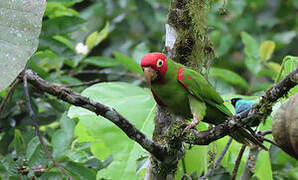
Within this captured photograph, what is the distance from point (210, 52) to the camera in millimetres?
2115

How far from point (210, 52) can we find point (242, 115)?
678 mm

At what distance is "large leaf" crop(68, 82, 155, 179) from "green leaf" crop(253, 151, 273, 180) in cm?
61

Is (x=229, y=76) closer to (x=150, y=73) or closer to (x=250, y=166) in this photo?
(x=150, y=73)

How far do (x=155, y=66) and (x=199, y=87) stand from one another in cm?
26

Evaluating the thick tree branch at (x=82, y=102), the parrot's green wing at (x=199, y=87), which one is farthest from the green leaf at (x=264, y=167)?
the thick tree branch at (x=82, y=102)

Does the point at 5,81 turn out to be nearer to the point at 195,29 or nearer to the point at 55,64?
the point at 195,29

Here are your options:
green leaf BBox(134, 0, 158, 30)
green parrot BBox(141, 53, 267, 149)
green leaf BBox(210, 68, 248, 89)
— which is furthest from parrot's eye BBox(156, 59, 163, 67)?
green leaf BBox(134, 0, 158, 30)

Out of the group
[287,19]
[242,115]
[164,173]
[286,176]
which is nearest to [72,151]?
[164,173]

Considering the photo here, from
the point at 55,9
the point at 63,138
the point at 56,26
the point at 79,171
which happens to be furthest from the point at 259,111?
the point at 55,9

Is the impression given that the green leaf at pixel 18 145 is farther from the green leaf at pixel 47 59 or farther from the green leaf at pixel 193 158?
the green leaf at pixel 193 158

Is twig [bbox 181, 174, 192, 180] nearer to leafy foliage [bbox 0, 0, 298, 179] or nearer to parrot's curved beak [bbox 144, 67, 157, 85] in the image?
leafy foliage [bbox 0, 0, 298, 179]

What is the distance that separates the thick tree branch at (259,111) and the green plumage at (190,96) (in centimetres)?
47

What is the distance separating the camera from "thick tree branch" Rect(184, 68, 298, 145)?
1.37 metres

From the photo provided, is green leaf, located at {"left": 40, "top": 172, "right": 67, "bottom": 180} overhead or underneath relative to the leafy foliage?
underneath
